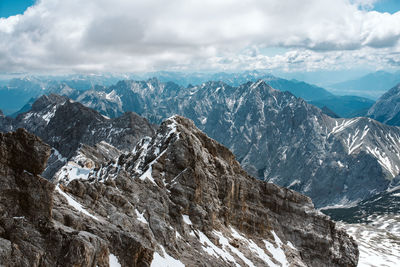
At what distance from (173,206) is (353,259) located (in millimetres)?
62678

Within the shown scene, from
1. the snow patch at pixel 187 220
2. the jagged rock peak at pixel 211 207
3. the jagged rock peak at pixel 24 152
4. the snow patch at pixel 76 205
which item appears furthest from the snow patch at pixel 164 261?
the jagged rock peak at pixel 24 152

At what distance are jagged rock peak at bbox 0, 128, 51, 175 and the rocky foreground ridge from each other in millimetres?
82

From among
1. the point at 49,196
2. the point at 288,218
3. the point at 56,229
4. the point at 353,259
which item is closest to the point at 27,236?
the point at 56,229

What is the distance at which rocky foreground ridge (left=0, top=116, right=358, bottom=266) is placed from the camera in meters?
28.5

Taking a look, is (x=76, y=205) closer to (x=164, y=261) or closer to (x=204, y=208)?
(x=164, y=261)

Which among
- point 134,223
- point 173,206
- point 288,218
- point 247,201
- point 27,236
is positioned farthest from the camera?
point 288,218

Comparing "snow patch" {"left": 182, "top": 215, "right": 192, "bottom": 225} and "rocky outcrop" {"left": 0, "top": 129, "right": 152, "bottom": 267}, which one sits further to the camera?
"snow patch" {"left": 182, "top": 215, "right": 192, "bottom": 225}

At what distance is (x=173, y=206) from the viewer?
61.8 m

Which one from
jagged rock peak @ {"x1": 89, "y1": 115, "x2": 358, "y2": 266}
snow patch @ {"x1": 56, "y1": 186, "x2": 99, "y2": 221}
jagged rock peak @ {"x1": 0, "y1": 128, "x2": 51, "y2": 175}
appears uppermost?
jagged rock peak @ {"x1": 0, "y1": 128, "x2": 51, "y2": 175}

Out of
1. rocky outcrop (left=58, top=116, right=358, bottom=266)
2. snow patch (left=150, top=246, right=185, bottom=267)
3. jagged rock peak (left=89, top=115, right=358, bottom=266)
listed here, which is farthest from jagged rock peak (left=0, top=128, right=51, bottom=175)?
snow patch (left=150, top=246, right=185, bottom=267)

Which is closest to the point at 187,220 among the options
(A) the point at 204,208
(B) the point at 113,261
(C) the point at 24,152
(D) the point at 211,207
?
(A) the point at 204,208

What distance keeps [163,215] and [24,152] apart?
30873 millimetres

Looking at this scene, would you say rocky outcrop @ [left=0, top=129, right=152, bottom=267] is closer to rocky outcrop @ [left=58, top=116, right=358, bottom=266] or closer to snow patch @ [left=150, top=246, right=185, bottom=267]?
snow patch @ [left=150, top=246, right=185, bottom=267]

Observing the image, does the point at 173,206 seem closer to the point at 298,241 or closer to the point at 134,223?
the point at 134,223
